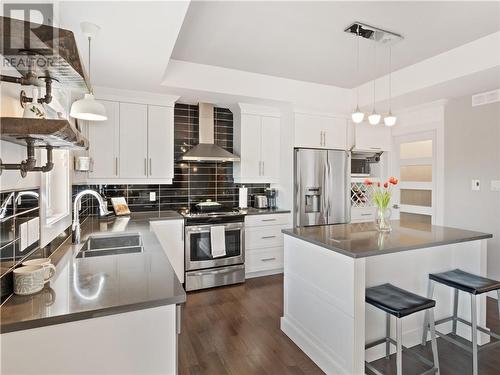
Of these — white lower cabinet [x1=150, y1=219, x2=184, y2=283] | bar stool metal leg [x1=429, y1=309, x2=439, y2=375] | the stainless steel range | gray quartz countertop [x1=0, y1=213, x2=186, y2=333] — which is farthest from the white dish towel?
bar stool metal leg [x1=429, y1=309, x2=439, y2=375]

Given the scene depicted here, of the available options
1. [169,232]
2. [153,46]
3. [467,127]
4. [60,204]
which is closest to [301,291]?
[169,232]

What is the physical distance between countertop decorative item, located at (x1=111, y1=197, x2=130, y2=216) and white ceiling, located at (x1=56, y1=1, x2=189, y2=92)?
1444mm

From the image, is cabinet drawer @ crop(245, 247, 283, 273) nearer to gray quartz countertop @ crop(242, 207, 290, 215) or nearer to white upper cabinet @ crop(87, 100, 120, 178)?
gray quartz countertop @ crop(242, 207, 290, 215)

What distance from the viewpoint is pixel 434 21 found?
2438 millimetres

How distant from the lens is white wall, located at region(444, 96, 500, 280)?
3.34 m

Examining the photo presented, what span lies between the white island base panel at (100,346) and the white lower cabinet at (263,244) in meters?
2.73

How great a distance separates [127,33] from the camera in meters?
2.02

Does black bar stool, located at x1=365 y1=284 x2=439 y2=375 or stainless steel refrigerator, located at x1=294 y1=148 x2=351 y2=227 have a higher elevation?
stainless steel refrigerator, located at x1=294 y1=148 x2=351 y2=227

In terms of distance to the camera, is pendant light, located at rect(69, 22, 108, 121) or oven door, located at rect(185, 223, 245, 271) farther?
oven door, located at rect(185, 223, 245, 271)

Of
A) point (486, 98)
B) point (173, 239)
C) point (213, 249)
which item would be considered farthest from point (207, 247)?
point (486, 98)

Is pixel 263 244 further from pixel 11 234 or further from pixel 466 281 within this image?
pixel 11 234

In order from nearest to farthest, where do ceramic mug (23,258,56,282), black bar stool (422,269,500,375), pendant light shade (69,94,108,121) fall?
ceramic mug (23,258,56,282)
pendant light shade (69,94,108,121)
black bar stool (422,269,500,375)

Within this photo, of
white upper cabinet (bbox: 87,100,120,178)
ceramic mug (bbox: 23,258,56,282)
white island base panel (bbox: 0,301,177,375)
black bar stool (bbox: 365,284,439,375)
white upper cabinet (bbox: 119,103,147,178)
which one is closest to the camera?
white island base panel (bbox: 0,301,177,375)

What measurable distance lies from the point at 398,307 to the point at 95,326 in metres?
1.63
